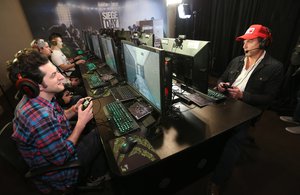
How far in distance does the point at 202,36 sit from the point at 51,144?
4.28 metres

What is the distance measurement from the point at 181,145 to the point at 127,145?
0.31 metres

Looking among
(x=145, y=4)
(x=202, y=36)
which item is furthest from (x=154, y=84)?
(x=145, y=4)

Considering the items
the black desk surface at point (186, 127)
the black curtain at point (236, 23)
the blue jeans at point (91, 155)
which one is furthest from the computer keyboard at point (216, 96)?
the blue jeans at point (91, 155)

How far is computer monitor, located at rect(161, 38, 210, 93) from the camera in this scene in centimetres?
113

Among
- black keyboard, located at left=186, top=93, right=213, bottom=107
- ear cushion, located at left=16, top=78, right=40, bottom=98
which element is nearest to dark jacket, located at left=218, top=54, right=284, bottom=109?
black keyboard, located at left=186, top=93, right=213, bottom=107

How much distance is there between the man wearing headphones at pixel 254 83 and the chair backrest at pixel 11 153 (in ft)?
4.47

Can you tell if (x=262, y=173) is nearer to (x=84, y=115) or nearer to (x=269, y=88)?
(x=269, y=88)

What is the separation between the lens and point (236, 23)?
3355 mm

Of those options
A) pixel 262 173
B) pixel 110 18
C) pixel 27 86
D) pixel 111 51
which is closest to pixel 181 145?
pixel 27 86

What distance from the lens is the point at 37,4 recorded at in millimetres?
4508

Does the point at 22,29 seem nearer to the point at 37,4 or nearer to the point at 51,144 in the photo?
the point at 37,4

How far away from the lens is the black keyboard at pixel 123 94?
1.46 metres

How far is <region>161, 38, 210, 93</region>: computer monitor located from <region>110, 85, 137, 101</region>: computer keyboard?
45 cm

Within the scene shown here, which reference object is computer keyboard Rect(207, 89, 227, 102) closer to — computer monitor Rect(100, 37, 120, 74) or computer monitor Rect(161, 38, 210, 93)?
computer monitor Rect(161, 38, 210, 93)
